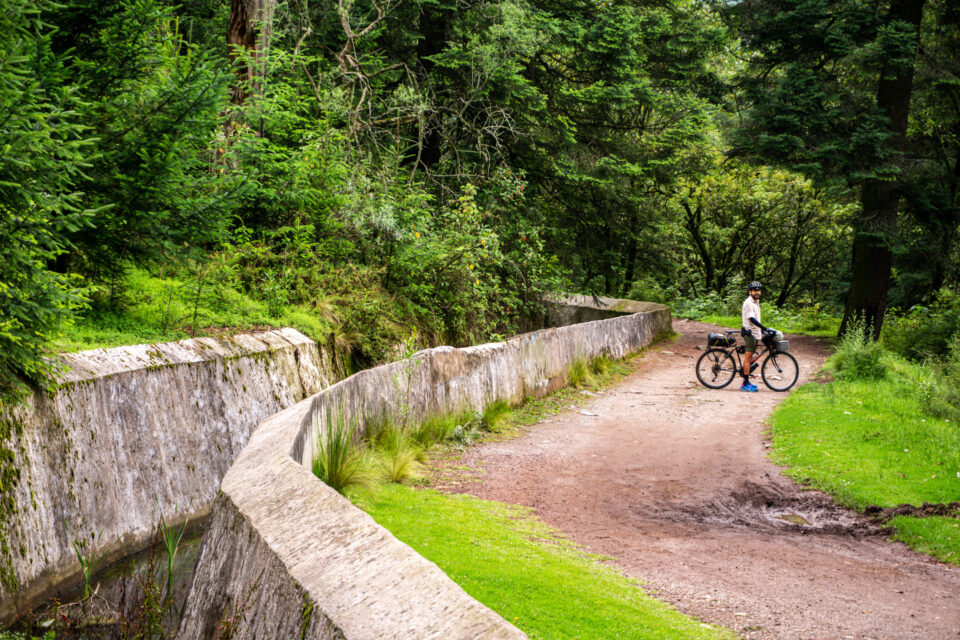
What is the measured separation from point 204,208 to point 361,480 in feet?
10.3

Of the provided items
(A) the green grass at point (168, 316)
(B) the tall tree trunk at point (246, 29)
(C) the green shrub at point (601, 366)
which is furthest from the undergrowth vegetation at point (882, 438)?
(B) the tall tree trunk at point (246, 29)

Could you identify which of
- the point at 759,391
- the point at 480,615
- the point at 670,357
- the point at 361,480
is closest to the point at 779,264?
the point at 670,357

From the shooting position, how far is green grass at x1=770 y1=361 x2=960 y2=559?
8531 millimetres

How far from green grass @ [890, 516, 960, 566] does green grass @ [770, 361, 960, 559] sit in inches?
0.5

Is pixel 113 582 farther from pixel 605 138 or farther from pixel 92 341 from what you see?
pixel 605 138

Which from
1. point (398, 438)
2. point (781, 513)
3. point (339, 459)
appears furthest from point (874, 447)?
point (339, 459)

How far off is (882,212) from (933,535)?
14.9 m

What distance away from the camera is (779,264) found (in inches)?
1439

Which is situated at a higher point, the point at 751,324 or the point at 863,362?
the point at 751,324

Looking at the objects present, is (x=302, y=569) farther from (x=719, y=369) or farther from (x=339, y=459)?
(x=719, y=369)

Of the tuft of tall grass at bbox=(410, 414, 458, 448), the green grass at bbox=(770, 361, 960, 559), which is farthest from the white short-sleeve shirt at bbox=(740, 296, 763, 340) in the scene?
the tuft of tall grass at bbox=(410, 414, 458, 448)

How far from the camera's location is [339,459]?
699 cm

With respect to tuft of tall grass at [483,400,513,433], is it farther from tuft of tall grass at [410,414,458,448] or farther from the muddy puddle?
the muddy puddle

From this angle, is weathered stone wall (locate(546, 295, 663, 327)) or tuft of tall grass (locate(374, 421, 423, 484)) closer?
tuft of tall grass (locate(374, 421, 423, 484))
